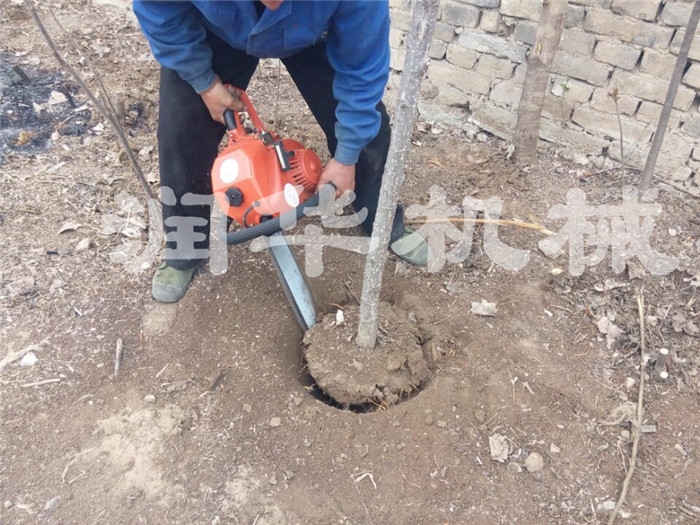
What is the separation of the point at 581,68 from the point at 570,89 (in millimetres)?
134

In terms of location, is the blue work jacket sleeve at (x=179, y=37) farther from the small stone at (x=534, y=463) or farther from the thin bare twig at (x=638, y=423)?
the thin bare twig at (x=638, y=423)

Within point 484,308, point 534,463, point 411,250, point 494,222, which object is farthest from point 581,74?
point 534,463

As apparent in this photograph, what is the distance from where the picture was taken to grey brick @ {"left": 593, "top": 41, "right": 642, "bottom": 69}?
118 inches

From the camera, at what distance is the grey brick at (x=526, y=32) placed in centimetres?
321

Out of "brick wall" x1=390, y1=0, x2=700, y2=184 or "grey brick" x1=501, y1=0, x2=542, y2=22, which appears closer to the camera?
"brick wall" x1=390, y1=0, x2=700, y2=184

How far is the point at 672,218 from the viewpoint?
10.0 ft

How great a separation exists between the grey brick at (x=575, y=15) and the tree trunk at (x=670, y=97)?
58cm

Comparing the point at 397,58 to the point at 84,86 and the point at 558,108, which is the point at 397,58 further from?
the point at 84,86

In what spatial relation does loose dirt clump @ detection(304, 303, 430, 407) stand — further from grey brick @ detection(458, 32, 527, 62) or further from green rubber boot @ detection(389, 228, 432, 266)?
grey brick @ detection(458, 32, 527, 62)

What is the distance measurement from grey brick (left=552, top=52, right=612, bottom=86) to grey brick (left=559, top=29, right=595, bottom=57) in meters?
0.03

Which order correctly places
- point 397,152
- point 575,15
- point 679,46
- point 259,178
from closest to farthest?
point 397,152, point 259,178, point 679,46, point 575,15

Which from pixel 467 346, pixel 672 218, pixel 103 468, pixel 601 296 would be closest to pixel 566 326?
pixel 601 296

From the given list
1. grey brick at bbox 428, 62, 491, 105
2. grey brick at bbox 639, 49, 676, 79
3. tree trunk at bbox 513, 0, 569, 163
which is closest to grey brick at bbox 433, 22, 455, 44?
grey brick at bbox 428, 62, 491, 105

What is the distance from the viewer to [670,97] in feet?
9.14
